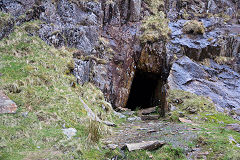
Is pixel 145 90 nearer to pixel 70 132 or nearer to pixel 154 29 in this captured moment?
pixel 154 29

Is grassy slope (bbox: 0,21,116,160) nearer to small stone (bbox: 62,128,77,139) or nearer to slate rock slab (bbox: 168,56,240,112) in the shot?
small stone (bbox: 62,128,77,139)

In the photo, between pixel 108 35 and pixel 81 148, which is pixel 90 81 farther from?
pixel 81 148

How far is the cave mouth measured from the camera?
1312cm

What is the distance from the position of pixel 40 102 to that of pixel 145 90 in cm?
1038

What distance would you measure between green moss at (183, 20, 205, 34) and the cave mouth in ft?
15.7

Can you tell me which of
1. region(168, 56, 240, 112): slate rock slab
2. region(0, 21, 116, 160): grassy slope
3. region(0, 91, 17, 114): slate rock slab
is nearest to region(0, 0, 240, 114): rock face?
region(168, 56, 240, 112): slate rock slab

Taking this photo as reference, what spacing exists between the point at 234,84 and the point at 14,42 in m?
13.7

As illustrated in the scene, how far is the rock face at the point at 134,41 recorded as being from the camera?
1025cm

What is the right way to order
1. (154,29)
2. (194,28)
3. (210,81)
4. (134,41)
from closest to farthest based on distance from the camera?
(210,81) → (134,41) → (154,29) → (194,28)

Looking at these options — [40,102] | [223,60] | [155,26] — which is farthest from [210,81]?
[40,102]

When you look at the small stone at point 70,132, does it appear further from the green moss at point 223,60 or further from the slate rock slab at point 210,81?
the green moss at point 223,60

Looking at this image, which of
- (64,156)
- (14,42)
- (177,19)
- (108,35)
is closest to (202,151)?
(64,156)

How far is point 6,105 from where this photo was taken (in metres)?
4.98

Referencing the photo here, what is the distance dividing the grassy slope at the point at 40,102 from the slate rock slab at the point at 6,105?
19 centimetres
